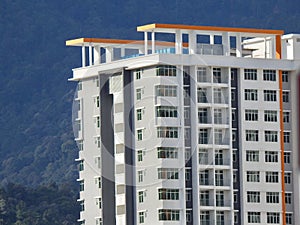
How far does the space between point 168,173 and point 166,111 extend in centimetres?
173

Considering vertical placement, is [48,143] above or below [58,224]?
above

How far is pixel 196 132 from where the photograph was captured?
3919 centimetres

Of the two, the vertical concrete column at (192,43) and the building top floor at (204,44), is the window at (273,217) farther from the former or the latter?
the vertical concrete column at (192,43)

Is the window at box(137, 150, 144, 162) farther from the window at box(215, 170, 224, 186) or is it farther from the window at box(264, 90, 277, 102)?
the window at box(264, 90, 277, 102)

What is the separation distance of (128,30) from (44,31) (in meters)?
6.40

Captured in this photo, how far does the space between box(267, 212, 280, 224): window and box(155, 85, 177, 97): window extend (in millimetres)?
4487

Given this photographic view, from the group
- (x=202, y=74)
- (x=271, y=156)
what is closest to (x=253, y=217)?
(x=271, y=156)

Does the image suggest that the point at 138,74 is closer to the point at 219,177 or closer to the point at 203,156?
the point at 203,156

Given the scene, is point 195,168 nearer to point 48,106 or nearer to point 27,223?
point 27,223

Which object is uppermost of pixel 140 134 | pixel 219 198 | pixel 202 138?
pixel 140 134

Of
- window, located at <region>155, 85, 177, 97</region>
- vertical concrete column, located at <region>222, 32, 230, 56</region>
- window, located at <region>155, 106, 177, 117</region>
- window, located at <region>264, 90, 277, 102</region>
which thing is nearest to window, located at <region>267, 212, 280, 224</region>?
window, located at <region>264, 90, 277, 102</region>

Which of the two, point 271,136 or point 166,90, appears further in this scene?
point 271,136

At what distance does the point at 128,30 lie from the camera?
10281cm

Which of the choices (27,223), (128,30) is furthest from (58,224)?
(128,30)
